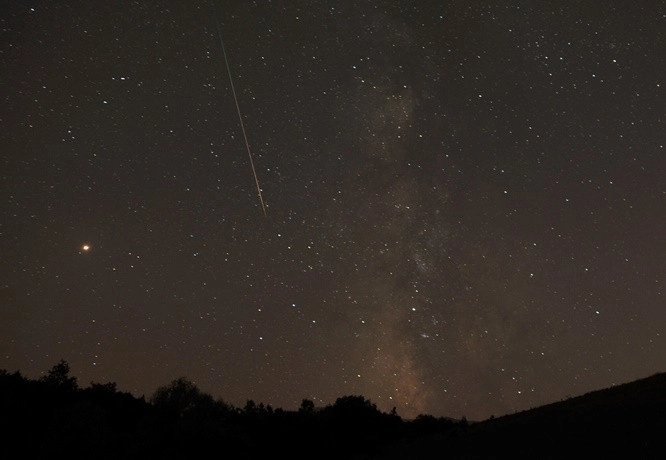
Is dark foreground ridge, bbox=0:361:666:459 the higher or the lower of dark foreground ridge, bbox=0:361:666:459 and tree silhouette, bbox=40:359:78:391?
the lower

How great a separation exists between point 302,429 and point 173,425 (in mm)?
4961

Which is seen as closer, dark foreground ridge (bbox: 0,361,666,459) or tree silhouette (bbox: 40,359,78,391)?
dark foreground ridge (bbox: 0,361,666,459)

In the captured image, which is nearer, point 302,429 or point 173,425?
point 173,425

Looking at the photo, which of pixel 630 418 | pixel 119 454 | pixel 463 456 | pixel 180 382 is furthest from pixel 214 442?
pixel 630 418

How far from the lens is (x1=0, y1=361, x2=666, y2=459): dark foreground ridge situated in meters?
12.8

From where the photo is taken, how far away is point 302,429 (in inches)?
862

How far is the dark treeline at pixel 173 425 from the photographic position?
16203mm

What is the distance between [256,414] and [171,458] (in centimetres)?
817

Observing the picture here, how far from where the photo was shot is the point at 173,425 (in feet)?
63.8

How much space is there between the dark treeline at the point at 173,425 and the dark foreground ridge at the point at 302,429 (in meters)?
0.04

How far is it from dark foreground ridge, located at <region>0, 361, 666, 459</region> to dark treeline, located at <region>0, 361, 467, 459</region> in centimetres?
4

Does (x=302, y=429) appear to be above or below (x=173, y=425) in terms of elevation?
below

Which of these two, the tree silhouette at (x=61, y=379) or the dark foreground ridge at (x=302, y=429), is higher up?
the tree silhouette at (x=61, y=379)

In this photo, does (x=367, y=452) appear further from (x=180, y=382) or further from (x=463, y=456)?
(x=180, y=382)
